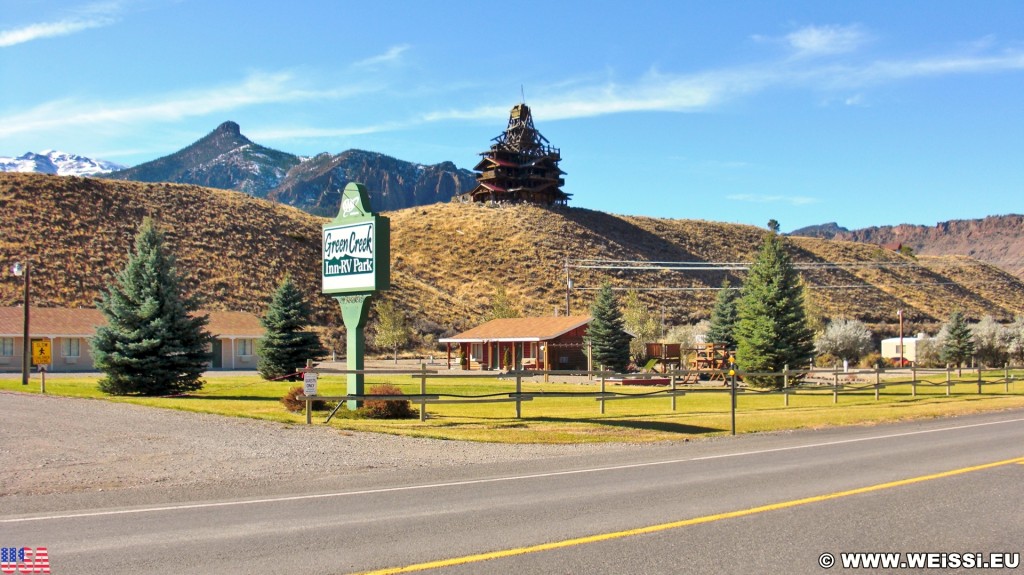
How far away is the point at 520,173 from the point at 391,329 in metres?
68.1

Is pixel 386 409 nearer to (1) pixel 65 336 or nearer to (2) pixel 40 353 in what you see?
(2) pixel 40 353

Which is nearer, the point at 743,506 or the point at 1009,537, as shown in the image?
the point at 1009,537

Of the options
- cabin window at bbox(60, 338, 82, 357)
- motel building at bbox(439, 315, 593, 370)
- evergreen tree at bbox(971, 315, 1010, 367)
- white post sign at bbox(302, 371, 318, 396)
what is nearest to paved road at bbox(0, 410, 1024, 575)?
white post sign at bbox(302, 371, 318, 396)

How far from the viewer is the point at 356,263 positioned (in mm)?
22719

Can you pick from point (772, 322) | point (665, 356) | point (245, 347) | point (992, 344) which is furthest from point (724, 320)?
point (245, 347)

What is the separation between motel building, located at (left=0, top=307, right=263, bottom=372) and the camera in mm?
52500

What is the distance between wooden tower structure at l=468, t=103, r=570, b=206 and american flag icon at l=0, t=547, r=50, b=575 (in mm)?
124511

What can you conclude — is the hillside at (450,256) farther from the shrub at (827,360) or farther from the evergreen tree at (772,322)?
the evergreen tree at (772,322)

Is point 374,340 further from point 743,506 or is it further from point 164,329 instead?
point 743,506

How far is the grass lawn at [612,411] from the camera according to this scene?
19.0m

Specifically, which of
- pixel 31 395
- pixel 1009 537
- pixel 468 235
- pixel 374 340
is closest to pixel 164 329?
pixel 31 395

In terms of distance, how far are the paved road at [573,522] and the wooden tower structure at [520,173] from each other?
395ft

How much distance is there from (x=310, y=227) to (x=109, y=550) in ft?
317

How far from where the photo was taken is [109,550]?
725 centimetres
